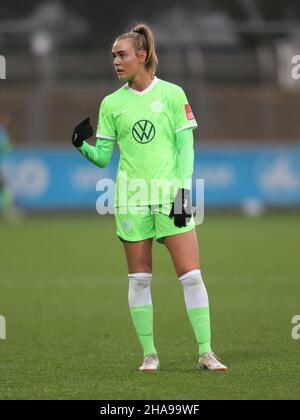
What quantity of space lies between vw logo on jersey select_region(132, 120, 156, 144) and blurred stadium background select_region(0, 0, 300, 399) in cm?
159

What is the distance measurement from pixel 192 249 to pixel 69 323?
3.28 m

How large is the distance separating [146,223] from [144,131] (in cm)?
63

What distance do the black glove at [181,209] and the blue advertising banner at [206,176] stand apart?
56.1ft

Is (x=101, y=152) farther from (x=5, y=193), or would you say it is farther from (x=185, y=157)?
(x=5, y=193)

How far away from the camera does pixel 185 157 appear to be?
737cm

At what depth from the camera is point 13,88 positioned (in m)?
28.7

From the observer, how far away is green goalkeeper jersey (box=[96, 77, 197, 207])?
291 inches

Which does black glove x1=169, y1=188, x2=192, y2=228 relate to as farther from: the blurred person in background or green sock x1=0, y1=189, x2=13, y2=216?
green sock x1=0, y1=189, x2=13, y2=216

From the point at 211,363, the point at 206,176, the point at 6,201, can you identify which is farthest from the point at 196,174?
the point at 211,363

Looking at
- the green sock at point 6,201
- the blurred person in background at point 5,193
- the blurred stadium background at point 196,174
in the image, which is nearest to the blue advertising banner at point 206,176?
the blurred stadium background at point 196,174

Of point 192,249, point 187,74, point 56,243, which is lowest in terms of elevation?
point 56,243

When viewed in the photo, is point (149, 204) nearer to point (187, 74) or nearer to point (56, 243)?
point (56, 243)

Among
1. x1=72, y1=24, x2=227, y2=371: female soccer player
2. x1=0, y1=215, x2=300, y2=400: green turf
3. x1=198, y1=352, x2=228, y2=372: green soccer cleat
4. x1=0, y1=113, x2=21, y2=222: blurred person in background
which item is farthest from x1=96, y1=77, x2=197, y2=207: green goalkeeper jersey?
x1=0, y1=113, x2=21, y2=222: blurred person in background
